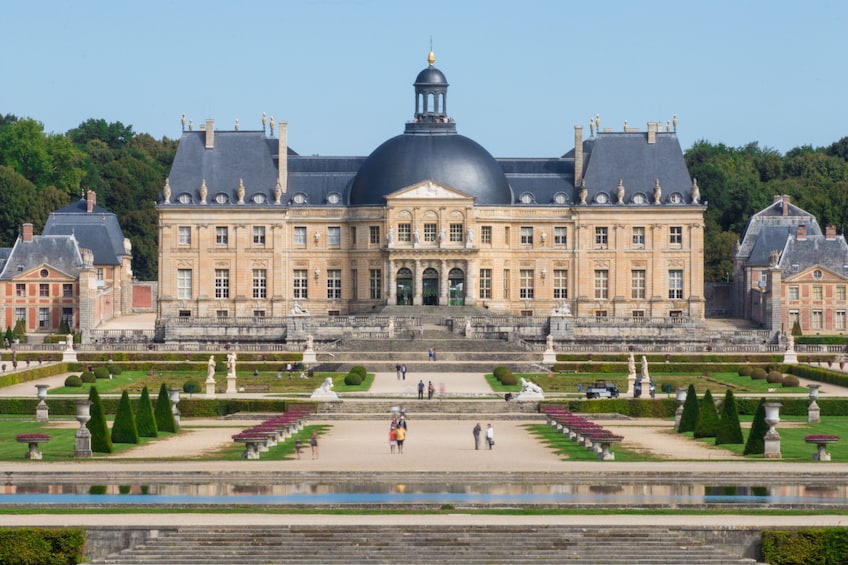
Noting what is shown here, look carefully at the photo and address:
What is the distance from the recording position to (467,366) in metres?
74.8

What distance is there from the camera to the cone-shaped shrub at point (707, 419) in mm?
50656

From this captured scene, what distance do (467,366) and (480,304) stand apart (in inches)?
803

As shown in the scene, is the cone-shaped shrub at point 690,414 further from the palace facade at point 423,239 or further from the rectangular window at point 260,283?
the rectangular window at point 260,283

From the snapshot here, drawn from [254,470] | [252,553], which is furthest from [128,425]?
[252,553]

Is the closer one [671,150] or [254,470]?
[254,470]

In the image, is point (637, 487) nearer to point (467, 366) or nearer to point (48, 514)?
point (48, 514)

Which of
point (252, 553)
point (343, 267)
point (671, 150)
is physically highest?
point (671, 150)

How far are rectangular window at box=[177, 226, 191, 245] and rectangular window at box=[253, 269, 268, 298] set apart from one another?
3.67 meters

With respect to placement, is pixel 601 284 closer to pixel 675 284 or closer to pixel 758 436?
pixel 675 284

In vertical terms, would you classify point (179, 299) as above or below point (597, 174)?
below

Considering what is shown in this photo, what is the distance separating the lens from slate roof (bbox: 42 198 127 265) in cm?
10062

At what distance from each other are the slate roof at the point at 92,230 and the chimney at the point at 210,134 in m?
7.90

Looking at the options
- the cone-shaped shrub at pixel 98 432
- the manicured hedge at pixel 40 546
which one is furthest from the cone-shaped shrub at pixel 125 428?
the manicured hedge at pixel 40 546

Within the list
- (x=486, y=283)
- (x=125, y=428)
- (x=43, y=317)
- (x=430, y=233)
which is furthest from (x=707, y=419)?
(x=43, y=317)
